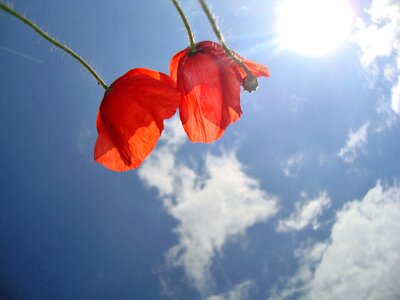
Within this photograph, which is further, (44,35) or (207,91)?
(207,91)

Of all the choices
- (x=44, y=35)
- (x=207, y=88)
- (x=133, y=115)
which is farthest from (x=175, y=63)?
(x=44, y=35)

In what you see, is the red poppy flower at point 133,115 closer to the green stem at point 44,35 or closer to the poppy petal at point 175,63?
the poppy petal at point 175,63

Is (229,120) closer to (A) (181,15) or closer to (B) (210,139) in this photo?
(B) (210,139)

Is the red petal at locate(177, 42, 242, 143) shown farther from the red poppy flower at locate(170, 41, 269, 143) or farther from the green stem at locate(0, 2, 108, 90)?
the green stem at locate(0, 2, 108, 90)

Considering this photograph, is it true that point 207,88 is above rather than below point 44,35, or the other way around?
above

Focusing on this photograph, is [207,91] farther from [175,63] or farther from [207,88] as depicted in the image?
[175,63]

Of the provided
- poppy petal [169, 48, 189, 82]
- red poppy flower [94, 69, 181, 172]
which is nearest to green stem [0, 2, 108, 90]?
red poppy flower [94, 69, 181, 172]
